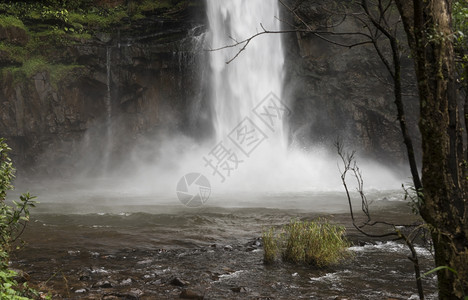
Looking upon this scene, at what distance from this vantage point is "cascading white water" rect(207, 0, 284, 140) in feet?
87.0

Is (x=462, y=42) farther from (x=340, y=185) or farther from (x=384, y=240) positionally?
(x=340, y=185)

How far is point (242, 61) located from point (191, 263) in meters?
21.0

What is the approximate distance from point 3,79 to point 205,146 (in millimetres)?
13246

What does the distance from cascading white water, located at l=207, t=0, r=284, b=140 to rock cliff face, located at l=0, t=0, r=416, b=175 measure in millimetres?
943

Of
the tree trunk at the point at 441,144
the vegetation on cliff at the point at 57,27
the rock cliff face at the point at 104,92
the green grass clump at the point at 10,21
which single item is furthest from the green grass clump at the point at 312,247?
the green grass clump at the point at 10,21

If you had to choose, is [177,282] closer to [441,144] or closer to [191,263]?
[191,263]

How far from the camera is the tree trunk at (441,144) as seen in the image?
265 centimetres

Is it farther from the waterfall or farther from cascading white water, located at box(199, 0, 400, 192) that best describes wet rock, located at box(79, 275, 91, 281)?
the waterfall

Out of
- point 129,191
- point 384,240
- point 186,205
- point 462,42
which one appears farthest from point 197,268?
point 129,191

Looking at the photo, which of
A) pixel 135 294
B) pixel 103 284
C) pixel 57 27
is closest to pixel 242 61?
pixel 57 27

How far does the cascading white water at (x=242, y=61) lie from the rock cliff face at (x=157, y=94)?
0.94 meters

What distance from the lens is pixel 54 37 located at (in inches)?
963

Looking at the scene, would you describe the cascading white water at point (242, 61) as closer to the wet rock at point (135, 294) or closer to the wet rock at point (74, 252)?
the wet rock at point (74, 252)

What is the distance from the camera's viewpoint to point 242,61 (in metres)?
26.9
